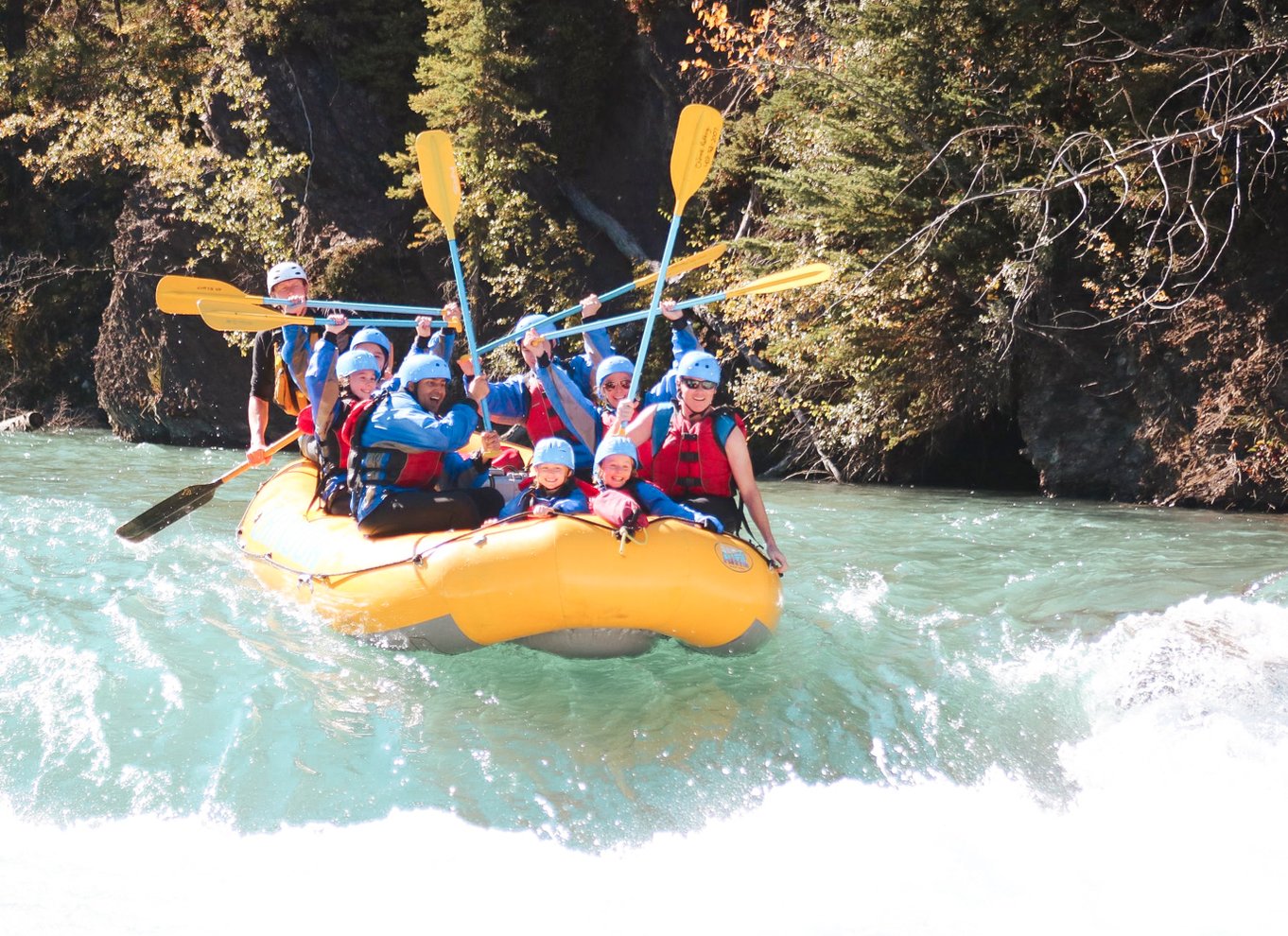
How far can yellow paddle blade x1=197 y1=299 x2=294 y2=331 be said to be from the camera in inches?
245

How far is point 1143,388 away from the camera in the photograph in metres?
8.98

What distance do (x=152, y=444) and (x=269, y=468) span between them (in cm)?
312

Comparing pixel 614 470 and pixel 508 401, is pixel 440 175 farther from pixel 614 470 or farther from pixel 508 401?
pixel 614 470

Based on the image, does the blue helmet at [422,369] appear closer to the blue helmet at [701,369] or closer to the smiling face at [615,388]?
the smiling face at [615,388]

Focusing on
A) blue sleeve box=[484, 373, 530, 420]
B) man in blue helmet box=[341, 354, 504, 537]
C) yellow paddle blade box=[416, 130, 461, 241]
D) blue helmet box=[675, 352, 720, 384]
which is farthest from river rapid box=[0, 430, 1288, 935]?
yellow paddle blade box=[416, 130, 461, 241]

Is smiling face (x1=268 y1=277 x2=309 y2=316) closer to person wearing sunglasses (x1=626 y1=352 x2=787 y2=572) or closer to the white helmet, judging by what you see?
the white helmet

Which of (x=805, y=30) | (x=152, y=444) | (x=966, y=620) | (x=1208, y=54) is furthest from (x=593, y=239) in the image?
(x=966, y=620)

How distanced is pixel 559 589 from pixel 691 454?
1.09m

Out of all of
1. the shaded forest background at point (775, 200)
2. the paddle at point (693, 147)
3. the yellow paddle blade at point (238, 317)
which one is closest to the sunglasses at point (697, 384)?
the paddle at point (693, 147)

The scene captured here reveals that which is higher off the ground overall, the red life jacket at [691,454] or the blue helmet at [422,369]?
the blue helmet at [422,369]

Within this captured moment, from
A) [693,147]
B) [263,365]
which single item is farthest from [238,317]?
[693,147]

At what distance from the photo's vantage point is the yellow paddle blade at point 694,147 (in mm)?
6773

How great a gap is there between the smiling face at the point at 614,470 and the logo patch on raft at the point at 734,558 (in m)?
0.50

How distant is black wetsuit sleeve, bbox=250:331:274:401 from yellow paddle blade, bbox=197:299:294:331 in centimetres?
14
